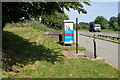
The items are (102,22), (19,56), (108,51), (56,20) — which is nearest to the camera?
(19,56)

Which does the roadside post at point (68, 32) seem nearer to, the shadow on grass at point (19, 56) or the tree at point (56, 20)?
the shadow on grass at point (19, 56)

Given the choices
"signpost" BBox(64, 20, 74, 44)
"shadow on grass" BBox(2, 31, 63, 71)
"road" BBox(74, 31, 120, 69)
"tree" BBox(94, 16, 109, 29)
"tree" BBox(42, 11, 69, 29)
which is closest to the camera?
"shadow on grass" BBox(2, 31, 63, 71)

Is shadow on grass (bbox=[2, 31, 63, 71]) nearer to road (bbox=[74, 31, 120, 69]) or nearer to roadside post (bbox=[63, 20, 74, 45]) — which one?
road (bbox=[74, 31, 120, 69])

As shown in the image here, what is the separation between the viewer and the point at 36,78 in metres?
4.17

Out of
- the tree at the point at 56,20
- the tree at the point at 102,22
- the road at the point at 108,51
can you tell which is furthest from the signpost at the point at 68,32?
the tree at the point at 102,22

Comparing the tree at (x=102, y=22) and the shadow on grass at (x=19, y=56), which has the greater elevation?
the tree at (x=102, y=22)

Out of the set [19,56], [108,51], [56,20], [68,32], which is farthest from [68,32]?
[56,20]

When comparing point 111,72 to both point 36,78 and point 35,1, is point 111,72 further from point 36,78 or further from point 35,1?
point 35,1

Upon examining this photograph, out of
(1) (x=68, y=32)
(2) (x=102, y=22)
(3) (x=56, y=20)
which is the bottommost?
(1) (x=68, y=32)

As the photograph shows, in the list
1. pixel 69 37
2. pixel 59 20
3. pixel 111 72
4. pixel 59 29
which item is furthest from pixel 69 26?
pixel 59 29

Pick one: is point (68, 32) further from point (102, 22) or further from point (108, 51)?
point (102, 22)

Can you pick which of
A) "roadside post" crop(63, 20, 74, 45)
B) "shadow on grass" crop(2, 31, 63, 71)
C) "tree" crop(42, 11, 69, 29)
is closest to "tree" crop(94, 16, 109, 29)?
"tree" crop(42, 11, 69, 29)

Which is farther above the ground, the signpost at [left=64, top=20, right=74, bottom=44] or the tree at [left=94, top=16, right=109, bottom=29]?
the tree at [left=94, top=16, right=109, bottom=29]

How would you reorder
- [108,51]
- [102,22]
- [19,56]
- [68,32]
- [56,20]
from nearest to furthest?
[19,56] → [108,51] → [68,32] → [56,20] → [102,22]
